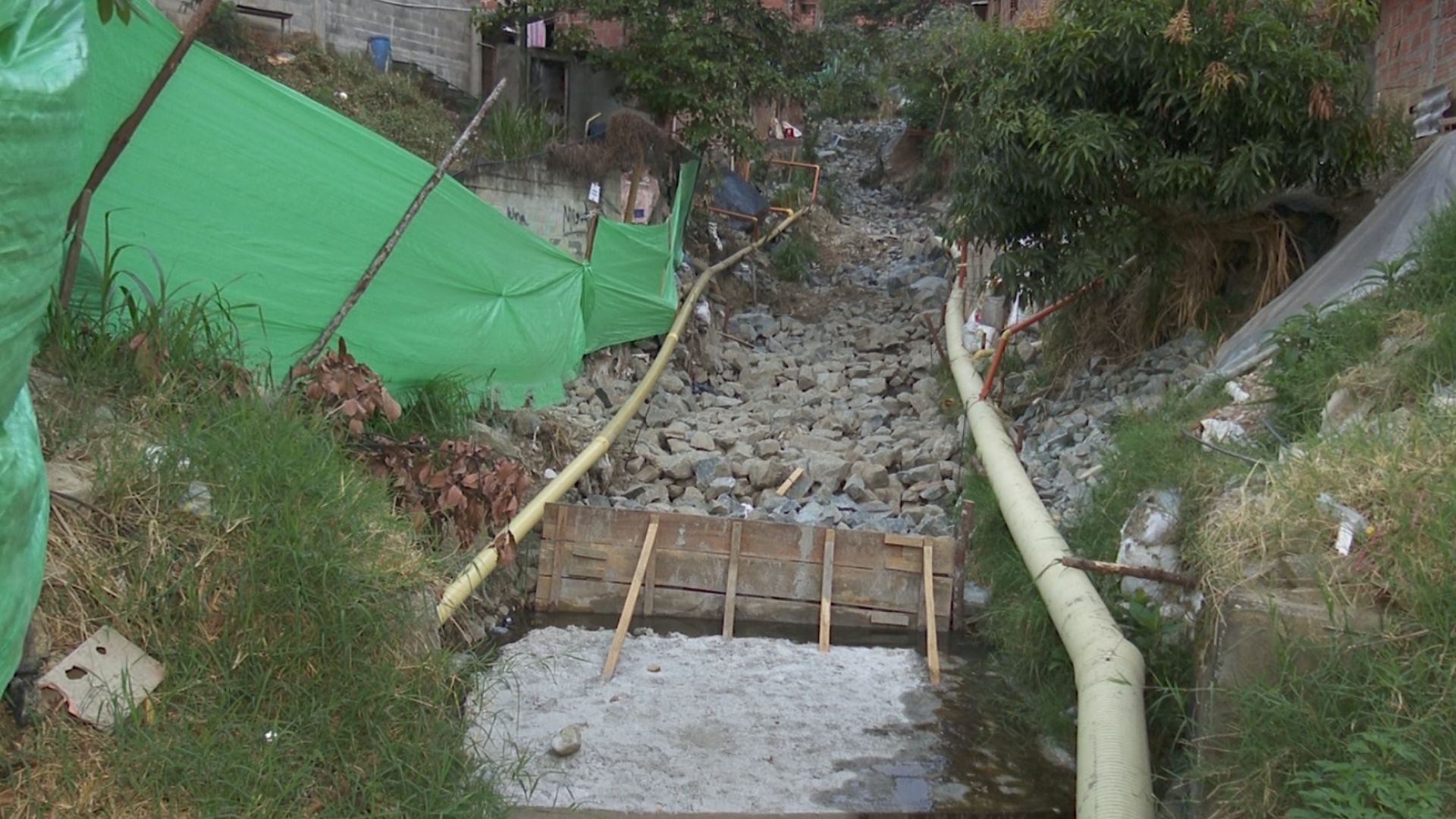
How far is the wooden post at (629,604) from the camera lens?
6.19m

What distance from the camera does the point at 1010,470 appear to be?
6.73m

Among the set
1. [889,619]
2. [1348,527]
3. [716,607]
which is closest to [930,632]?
[889,619]

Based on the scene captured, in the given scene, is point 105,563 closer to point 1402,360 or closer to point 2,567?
point 2,567

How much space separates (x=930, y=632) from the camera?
671cm

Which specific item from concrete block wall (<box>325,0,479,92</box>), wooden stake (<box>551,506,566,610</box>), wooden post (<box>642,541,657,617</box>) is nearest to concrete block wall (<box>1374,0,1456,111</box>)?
wooden post (<box>642,541,657,617</box>)

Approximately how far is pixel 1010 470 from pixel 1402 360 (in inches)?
91.5

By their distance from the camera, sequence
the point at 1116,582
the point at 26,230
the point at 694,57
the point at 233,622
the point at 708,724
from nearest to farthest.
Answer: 1. the point at 26,230
2. the point at 233,622
3. the point at 1116,582
4. the point at 708,724
5. the point at 694,57

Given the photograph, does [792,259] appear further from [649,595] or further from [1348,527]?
[1348,527]

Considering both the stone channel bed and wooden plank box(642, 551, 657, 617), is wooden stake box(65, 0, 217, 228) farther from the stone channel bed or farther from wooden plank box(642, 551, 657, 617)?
wooden plank box(642, 551, 657, 617)

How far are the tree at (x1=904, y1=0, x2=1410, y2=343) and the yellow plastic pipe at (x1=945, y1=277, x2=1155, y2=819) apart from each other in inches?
88.0

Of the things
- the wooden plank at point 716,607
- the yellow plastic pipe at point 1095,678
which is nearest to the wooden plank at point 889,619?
the wooden plank at point 716,607

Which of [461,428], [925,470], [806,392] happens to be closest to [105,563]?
[461,428]

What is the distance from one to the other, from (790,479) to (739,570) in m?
1.56

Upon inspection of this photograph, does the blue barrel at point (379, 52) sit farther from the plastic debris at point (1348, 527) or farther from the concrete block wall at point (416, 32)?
the plastic debris at point (1348, 527)
